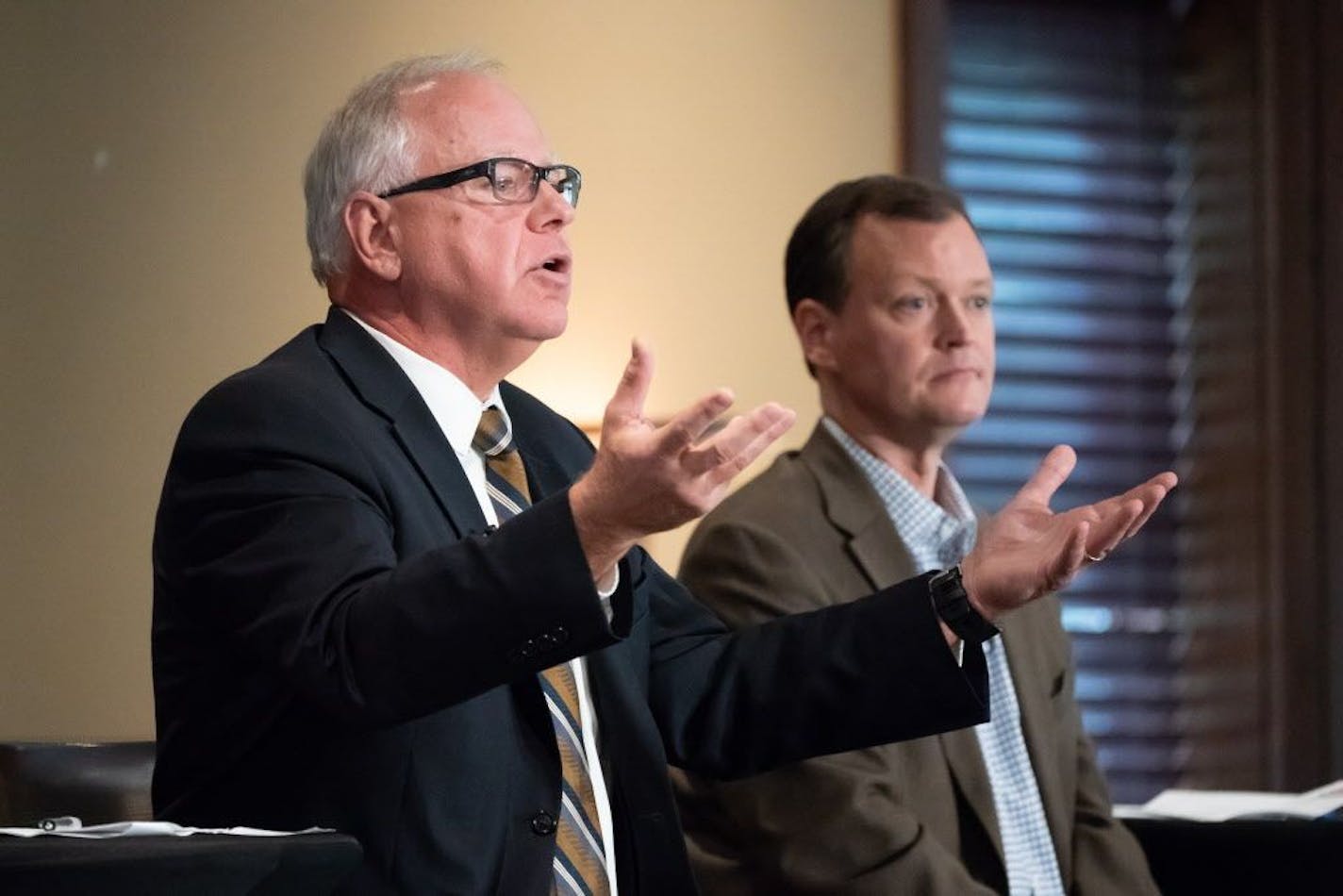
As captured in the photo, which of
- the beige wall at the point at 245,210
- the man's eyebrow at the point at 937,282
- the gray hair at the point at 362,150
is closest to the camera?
the gray hair at the point at 362,150

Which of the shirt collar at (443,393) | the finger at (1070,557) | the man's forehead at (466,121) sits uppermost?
the man's forehead at (466,121)

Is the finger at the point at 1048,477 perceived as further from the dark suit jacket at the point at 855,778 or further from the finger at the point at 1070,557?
the dark suit jacket at the point at 855,778

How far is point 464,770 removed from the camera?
1896 mm

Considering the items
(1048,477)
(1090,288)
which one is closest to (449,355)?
(1048,477)

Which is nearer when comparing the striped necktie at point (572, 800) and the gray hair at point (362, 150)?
the striped necktie at point (572, 800)

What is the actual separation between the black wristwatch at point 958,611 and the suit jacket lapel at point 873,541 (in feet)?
1.97

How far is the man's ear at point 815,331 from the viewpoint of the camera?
3141mm

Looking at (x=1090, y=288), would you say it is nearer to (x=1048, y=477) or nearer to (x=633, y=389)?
(x=1048, y=477)

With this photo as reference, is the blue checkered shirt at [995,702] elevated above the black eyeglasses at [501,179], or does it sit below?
below

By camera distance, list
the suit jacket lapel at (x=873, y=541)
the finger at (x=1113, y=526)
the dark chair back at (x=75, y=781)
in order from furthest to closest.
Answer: the suit jacket lapel at (x=873, y=541) → the dark chair back at (x=75, y=781) → the finger at (x=1113, y=526)

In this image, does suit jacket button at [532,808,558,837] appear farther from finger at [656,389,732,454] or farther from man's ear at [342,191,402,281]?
man's ear at [342,191,402,281]

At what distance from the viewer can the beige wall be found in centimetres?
459

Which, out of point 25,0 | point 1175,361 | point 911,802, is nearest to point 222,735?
point 911,802

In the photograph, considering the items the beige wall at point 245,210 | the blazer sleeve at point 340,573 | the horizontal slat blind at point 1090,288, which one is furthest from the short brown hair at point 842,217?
the horizontal slat blind at point 1090,288
